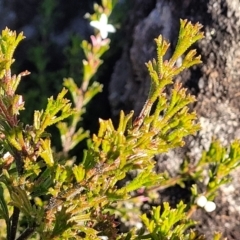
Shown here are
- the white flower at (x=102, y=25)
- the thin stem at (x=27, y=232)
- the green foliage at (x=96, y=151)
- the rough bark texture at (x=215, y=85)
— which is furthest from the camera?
the rough bark texture at (x=215, y=85)

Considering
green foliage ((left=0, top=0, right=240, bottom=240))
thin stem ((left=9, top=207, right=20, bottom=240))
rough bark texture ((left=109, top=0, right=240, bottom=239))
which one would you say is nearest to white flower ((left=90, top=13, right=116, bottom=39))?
rough bark texture ((left=109, top=0, right=240, bottom=239))

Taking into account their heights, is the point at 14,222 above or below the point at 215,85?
below

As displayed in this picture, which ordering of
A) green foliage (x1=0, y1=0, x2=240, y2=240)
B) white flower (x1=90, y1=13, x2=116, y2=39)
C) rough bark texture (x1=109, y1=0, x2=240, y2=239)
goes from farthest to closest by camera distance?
rough bark texture (x1=109, y1=0, x2=240, y2=239), white flower (x1=90, y1=13, x2=116, y2=39), green foliage (x1=0, y1=0, x2=240, y2=240)

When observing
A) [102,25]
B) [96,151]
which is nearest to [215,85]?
[102,25]

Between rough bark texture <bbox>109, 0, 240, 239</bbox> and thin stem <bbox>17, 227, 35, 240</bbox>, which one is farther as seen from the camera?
rough bark texture <bbox>109, 0, 240, 239</bbox>

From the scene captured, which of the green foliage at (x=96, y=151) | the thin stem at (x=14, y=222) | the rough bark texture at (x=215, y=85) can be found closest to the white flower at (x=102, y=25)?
the rough bark texture at (x=215, y=85)

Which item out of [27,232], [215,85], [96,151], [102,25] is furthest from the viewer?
[215,85]

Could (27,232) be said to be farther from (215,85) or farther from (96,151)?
(215,85)

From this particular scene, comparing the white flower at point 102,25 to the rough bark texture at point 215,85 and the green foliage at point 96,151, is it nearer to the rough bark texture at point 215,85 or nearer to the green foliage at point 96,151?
the rough bark texture at point 215,85

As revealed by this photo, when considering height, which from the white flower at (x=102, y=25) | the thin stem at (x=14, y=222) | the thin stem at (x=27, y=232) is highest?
the white flower at (x=102, y=25)

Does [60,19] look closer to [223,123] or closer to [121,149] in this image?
[223,123]

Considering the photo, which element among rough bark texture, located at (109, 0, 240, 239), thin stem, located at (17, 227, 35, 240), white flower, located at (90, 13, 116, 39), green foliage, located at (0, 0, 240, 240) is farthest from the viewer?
rough bark texture, located at (109, 0, 240, 239)

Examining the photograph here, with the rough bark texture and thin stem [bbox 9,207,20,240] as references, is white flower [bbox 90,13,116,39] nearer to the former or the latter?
the rough bark texture
